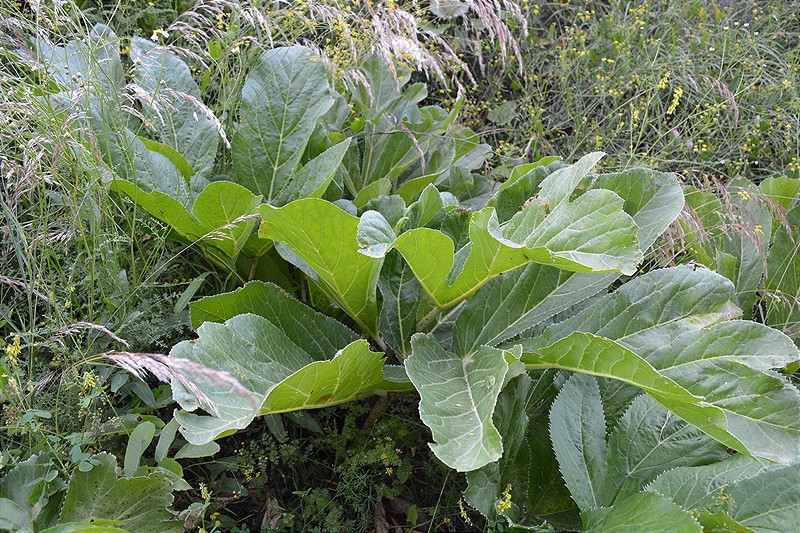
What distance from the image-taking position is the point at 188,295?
5.38ft

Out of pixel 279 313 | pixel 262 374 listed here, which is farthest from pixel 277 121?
pixel 262 374

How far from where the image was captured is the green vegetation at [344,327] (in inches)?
49.8

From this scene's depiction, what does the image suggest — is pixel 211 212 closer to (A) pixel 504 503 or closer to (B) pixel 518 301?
(B) pixel 518 301

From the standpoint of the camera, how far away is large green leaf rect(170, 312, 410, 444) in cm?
117

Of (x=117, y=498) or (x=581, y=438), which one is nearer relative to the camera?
(x=117, y=498)

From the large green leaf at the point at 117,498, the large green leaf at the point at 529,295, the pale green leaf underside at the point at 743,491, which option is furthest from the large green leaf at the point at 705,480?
the large green leaf at the point at 117,498

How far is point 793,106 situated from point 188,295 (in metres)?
2.59

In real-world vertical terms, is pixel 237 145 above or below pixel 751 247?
A: above

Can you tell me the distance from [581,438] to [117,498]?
985mm

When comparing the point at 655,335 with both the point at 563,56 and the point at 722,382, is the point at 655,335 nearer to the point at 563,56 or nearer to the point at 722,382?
the point at 722,382

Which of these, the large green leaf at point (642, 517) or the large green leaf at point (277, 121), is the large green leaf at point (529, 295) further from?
the large green leaf at point (277, 121)

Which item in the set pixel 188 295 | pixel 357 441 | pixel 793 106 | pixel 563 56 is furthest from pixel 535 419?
pixel 793 106

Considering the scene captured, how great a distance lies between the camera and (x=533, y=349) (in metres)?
1.45

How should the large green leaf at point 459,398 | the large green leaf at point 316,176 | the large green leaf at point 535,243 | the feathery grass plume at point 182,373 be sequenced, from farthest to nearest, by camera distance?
the large green leaf at point 316,176 → the large green leaf at point 535,243 → the large green leaf at point 459,398 → the feathery grass plume at point 182,373
